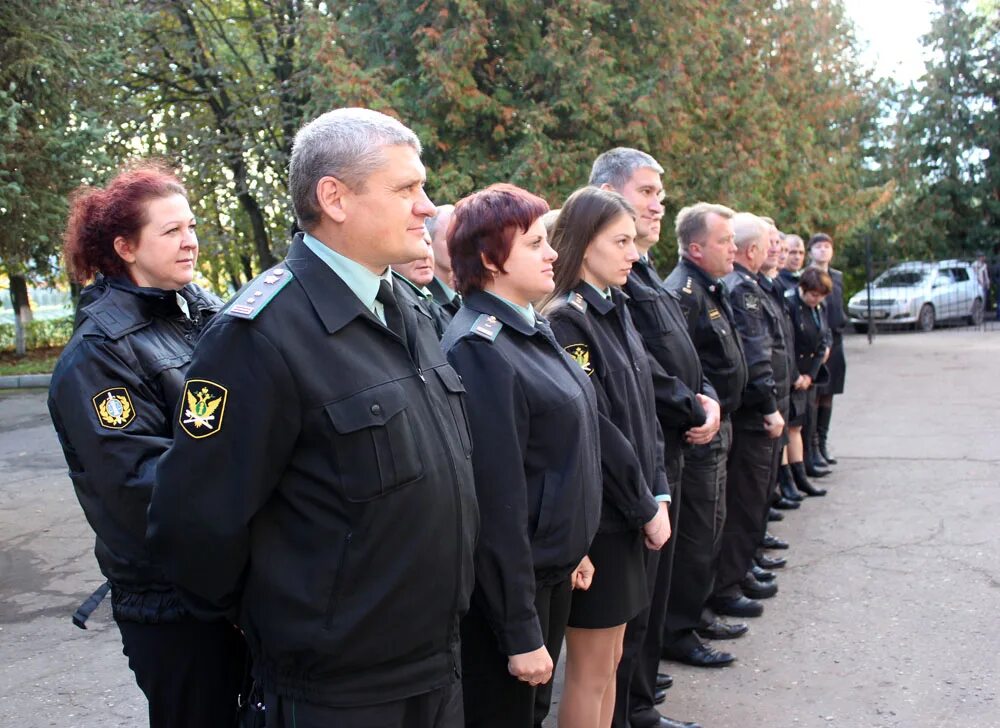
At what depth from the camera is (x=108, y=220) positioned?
9.04 feet

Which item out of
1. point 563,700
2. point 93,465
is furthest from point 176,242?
point 563,700

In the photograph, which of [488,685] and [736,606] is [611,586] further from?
[736,606]

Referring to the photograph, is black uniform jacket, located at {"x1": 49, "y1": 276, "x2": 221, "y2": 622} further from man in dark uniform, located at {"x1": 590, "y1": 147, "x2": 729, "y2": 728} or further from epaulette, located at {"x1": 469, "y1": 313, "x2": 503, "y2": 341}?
man in dark uniform, located at {"x1": 590, "y1": 147, "x2": 729, "y2": 728}

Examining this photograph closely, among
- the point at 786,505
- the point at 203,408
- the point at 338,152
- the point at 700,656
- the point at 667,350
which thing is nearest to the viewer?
the point at 203,408

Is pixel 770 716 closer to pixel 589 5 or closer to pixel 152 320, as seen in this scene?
pixel 152 320

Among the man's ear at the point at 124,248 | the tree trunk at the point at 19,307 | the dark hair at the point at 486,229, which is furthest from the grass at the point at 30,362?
the dark hair at the point at 486,229

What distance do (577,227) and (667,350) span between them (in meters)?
0.79

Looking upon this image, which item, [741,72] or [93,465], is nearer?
[93,465]

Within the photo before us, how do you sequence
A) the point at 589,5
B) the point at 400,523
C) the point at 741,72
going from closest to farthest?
the point at 400,523, the point at 589,5, the point at 741,72

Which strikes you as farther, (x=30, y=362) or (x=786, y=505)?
(x=30, y=362)

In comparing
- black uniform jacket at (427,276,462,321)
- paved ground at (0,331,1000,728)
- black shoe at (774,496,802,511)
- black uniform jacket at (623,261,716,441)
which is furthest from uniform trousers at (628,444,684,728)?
black shoe at (774,496,802,511)

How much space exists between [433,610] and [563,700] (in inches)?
55.4

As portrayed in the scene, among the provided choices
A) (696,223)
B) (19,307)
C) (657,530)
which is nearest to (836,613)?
(696,223)

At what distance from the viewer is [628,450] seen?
3189 mm
